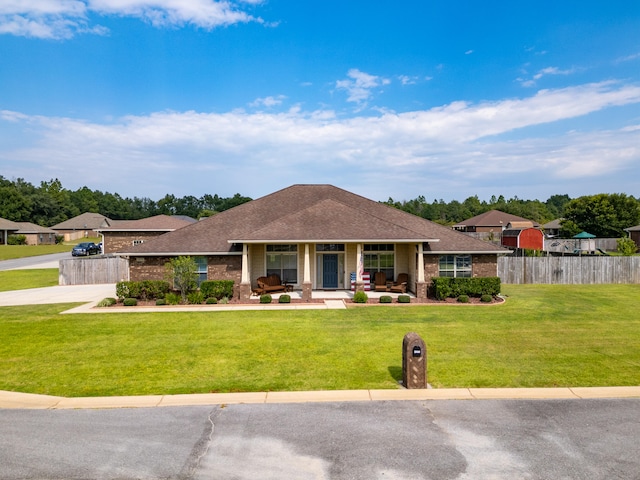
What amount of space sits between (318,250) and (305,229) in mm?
2139

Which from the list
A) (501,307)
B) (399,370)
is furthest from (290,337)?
(501,307)

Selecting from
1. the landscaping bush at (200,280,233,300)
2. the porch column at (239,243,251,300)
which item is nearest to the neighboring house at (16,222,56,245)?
the landscaping bush at (200,280,233,300)

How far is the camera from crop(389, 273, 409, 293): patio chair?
2294 cm

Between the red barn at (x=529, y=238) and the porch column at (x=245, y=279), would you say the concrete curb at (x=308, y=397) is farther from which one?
the red barn at (x=529, y=238)

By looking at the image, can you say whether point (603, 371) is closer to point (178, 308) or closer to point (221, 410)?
point (221, 410)

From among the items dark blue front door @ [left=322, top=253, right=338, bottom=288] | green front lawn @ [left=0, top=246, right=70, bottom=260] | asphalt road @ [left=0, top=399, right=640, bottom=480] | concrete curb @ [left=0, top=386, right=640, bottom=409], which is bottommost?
asphalt road @ [left=0, top=399, right=640, bottom=480]

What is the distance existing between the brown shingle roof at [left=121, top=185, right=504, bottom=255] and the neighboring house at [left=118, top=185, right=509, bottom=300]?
51mm

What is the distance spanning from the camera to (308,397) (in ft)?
29.8

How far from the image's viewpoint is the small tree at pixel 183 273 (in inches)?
807

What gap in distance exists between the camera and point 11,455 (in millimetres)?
6734

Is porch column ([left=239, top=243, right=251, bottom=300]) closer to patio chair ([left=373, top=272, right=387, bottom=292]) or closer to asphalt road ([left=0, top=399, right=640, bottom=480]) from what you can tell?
patio chair ([left=373, top=272, right=387, bottom=292])

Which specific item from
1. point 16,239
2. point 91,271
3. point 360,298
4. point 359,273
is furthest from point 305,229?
point 16,239

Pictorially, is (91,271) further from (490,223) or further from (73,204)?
(73,204)

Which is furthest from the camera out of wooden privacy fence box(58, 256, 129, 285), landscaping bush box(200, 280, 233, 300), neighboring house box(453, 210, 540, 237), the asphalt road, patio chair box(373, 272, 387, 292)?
neighboring house box(453, 210, 540, 237)
